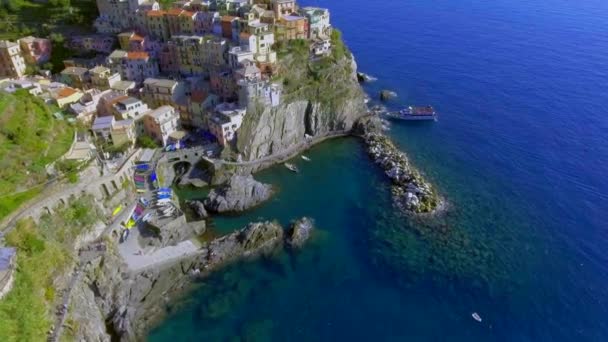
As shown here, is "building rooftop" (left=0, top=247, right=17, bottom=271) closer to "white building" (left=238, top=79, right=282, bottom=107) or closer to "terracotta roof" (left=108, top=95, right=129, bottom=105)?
"terracotta roof" (left=108, top=95, right=129, bottom=105)

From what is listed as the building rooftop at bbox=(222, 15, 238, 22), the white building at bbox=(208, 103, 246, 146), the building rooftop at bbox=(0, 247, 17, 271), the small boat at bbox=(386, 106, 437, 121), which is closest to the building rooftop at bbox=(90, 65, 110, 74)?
the white building at bbox=(208, 103, 246, 146)

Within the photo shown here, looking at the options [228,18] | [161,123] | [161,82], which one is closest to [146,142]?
[161,123]

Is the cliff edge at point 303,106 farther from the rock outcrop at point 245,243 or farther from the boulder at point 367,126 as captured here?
the rock outcrop at point 245,243

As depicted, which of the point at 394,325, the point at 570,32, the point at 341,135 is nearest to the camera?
the point at 394,325

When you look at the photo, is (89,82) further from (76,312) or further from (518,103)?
(518,103)

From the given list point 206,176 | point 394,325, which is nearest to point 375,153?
point 206,176

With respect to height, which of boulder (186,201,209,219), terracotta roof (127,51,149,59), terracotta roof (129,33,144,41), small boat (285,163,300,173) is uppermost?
terracotta roof (129,33,144,41)

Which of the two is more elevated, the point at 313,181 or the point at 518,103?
the point at 518,103
